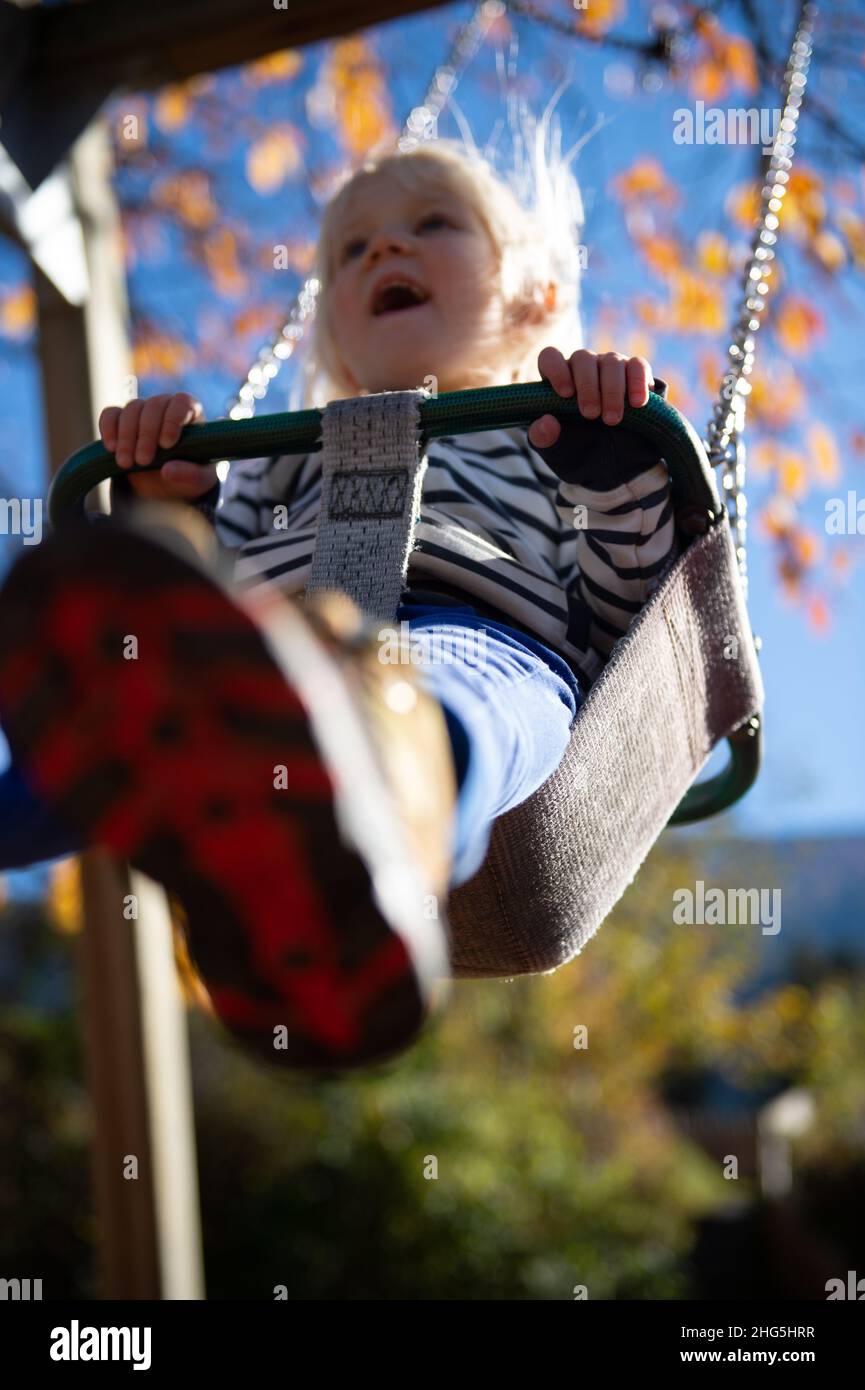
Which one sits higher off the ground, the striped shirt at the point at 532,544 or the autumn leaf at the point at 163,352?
the autumn leaf at the point at 163,352

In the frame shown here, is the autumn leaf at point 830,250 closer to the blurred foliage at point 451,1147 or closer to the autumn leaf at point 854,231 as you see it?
the autumn leaf at point 854,231

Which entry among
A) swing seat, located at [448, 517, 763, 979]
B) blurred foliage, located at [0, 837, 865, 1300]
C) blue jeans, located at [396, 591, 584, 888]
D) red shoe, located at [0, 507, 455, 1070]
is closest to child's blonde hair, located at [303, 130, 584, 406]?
swing seat, located at [448, 517, 763, 979]

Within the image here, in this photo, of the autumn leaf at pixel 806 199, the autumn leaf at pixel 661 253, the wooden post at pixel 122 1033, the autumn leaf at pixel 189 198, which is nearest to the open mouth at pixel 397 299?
the wooden post at pixel 122 1033

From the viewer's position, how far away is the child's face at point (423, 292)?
1.35m

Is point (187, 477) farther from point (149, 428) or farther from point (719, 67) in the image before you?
point (719, 67)

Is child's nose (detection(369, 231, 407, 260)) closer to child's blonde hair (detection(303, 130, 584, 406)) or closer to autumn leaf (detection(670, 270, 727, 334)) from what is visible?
child's blonde hair (detection(303, 130, 584, 406))

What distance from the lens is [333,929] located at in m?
0.59

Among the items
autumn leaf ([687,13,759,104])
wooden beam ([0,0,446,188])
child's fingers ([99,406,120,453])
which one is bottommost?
child's fingers ([99,406,120,453])

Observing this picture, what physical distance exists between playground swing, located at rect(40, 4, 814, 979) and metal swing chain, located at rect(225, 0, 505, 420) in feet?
0.61

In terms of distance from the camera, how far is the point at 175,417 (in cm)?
102

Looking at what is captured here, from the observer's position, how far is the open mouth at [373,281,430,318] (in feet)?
4.48

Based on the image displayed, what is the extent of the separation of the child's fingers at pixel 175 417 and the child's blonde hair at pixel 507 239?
466 millimetres

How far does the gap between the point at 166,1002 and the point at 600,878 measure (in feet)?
4.18

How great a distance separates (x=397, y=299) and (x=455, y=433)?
512 mm
